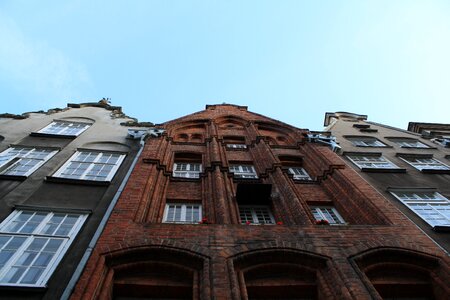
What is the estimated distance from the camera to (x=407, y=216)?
431 inches

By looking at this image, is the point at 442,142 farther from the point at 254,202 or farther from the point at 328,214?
the point at 254,202

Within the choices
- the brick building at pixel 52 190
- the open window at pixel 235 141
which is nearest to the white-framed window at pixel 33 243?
the brick building at pixel 52 190

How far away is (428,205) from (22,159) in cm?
1633

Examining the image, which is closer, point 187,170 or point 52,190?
point 52,190

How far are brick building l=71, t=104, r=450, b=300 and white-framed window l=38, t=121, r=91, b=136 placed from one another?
633 centimetres

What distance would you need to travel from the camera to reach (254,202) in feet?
39.9

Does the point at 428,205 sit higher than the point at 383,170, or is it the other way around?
the point at 383,170

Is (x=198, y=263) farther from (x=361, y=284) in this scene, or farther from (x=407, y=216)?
(x=407, y=216)

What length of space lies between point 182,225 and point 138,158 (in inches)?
219

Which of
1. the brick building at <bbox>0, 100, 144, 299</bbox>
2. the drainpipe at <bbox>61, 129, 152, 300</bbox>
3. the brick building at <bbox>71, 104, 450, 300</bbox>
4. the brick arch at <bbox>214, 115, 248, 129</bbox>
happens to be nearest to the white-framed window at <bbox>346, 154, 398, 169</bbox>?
the brick building at <bbox>71, 104, 450, 300</bbox>

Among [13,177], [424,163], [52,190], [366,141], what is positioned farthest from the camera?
[366,141]

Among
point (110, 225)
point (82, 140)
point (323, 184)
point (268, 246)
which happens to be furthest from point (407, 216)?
point (82, 140)

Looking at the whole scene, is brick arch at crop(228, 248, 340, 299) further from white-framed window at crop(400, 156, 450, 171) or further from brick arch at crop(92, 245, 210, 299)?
white-framed window at crop(400, 156, 450, 171)

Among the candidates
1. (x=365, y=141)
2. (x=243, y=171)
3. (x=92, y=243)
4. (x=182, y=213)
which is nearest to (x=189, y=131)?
(x=243, y=171)
